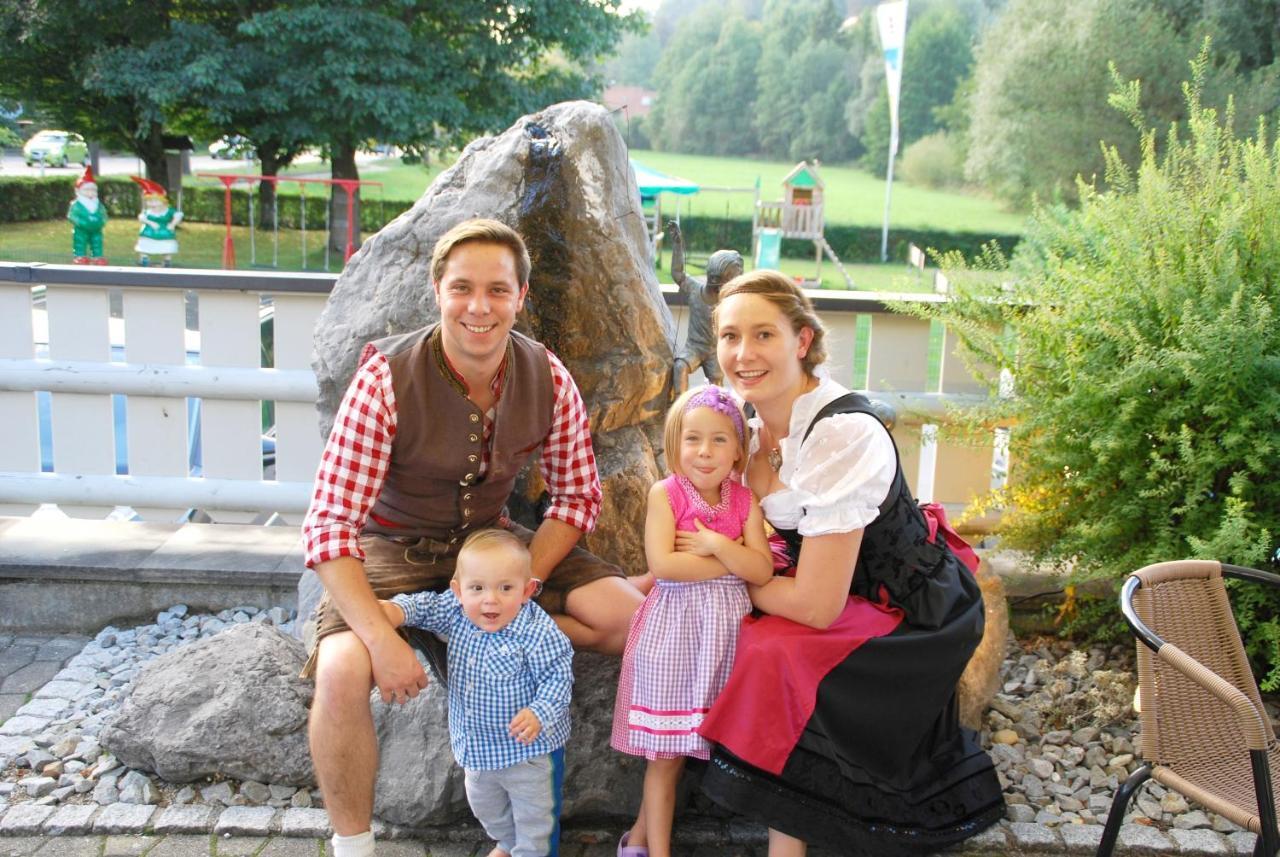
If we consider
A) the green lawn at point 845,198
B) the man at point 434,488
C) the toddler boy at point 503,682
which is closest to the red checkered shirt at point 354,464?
the man at point 434,488

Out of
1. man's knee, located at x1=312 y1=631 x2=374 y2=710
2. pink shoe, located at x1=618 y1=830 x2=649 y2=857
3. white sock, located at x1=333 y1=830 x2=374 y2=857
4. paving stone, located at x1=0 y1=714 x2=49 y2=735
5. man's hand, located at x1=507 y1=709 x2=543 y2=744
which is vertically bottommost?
paving stone, located at x1=0 y1=714 x2=49 y2=735

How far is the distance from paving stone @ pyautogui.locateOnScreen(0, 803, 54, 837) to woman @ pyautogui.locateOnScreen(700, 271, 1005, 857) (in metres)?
1.80

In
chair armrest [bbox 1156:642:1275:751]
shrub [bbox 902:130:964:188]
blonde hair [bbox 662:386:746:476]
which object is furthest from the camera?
shrub [bbox 902:130:964:188]

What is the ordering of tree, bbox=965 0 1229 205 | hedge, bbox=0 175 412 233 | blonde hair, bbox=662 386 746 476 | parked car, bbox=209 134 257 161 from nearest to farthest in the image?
blonde hair, bbox=662 386 746 476 → tree, bbox=965 0 1229 205 → parked car, bbox=209 134 257 161 → hedge, bbox=0 175 412 233

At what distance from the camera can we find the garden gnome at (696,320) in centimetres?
360

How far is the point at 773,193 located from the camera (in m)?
38.5

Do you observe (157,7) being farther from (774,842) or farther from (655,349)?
(774,842)

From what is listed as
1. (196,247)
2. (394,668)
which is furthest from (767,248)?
(394,668)

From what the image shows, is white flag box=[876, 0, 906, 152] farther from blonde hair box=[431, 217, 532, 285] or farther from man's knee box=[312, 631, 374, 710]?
man's knee box=[312, 631, 374, 710]

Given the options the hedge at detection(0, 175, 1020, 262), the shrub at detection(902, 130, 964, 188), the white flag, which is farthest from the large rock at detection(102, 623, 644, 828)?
the shrub at detection(902, 130, 964, 188)

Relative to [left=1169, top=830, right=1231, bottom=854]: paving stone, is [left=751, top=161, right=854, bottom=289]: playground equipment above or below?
above

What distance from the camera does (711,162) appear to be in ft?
150

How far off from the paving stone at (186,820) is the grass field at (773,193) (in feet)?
77.8

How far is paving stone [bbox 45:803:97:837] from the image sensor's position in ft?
9.96
